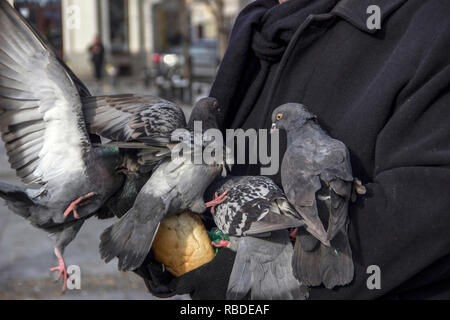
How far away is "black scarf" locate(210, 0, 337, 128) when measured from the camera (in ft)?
7.15

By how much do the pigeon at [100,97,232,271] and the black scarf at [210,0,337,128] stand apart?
618mm

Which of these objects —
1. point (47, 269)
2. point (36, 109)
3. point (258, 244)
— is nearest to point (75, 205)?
point (36, 109)

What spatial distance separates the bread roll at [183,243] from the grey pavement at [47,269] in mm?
3116

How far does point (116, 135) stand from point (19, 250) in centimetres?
469

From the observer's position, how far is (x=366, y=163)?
1.83 meters

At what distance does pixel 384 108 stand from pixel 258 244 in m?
0.59

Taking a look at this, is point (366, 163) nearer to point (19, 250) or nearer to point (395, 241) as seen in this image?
point (395, 241)

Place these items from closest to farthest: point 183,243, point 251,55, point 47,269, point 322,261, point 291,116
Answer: point 322,261 < point 183,243 < point 291,116 < point 251,55 < point 47,269

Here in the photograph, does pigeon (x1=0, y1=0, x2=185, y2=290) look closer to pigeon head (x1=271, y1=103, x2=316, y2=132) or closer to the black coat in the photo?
pigeon head (x1=271, y1=103, x2=316, y2=132)

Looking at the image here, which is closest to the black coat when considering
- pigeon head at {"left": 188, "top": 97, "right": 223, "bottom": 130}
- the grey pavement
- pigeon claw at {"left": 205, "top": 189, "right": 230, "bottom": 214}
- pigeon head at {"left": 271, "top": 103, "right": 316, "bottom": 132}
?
pigeon head at {"left": 271, "top": 103, "right": 316, "bottom": 132}

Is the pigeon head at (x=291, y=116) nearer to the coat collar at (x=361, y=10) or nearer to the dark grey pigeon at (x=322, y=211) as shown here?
the dark grey pigeon at (x=322, y=211)

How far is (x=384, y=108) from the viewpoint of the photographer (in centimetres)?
178

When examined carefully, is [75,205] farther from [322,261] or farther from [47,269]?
[47,269]

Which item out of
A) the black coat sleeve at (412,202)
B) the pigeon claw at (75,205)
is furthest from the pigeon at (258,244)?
the pigeon claw at (75,205)
